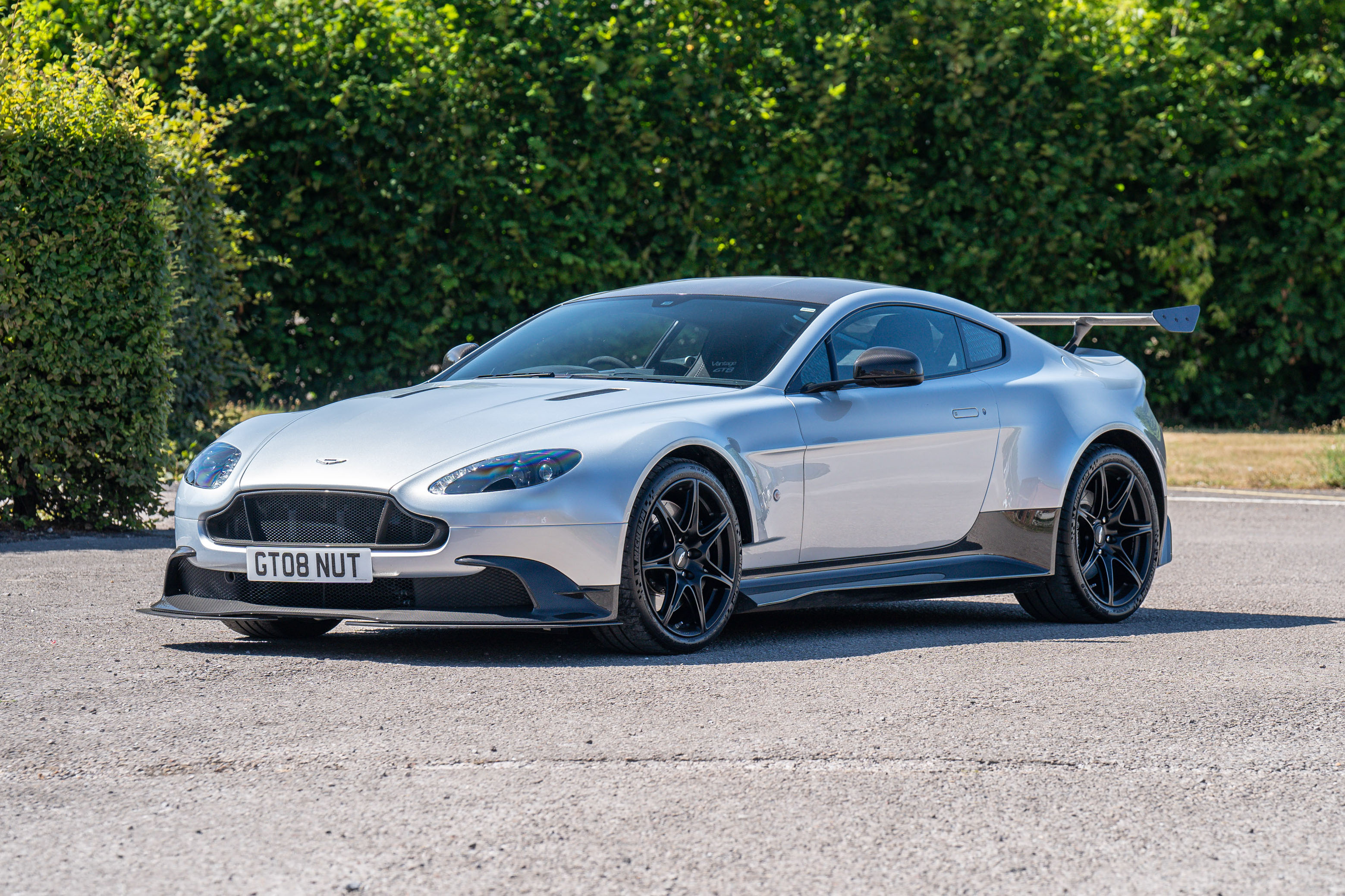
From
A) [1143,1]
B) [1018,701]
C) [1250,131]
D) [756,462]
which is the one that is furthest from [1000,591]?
[1143,1]

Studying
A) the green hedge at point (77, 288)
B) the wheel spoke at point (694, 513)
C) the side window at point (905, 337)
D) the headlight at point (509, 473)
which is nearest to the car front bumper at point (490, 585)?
A: the headlight at point (509, 473)

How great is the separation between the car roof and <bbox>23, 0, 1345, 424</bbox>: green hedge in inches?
369

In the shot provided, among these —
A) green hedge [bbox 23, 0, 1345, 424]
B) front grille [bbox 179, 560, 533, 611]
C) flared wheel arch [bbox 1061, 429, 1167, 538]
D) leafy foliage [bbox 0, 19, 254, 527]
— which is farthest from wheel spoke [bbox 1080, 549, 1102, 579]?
green hedge [bbox 23, 0, 1345, 424]

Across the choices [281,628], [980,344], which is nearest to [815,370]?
[980,344]

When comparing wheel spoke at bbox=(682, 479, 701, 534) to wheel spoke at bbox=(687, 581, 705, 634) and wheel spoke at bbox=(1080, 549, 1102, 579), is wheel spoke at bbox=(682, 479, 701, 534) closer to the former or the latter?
wheel spoke at bbox=(687, 581, 705, 634)

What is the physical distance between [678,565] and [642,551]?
0.22 meters

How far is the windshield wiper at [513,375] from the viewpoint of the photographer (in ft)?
24.5

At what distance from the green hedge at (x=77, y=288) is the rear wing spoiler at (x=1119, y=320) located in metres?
5.03

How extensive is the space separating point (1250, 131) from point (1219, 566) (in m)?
11.6

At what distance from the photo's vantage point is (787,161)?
19641 mm

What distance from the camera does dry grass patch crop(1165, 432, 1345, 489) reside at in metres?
16.2

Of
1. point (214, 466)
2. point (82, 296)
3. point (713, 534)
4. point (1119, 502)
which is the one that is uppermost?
point (82, 296)

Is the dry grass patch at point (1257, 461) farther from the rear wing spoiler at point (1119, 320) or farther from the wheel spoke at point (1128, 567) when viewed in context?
the wheel spoke at point (1128, 567)

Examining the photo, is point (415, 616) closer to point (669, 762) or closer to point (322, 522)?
point (322, 522)
